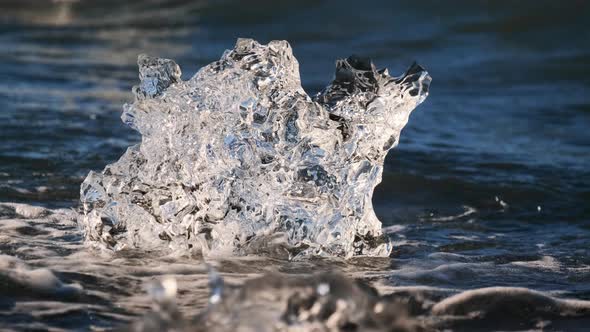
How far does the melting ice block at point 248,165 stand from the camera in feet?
10.8

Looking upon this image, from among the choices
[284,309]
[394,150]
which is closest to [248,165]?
[284,309]

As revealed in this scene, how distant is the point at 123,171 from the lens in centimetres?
337

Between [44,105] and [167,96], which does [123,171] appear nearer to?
[167,96]

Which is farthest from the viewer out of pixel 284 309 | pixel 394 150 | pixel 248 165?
pixel 394 150

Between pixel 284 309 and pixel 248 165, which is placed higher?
pixel 248 165

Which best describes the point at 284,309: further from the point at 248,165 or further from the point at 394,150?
the point at 394,150

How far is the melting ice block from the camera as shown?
3279 mm

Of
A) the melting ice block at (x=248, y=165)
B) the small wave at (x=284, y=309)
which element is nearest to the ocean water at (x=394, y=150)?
the melting ice block at (x=248, y=165)

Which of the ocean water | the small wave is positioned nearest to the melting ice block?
the ocean water

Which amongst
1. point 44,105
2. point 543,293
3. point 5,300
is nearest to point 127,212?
point 5,300

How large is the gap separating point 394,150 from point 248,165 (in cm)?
205

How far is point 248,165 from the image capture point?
3.35 metres

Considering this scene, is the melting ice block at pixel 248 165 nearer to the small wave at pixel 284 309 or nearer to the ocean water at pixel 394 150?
the ocean water at pixel 394 150

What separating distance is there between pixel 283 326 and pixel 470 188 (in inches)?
113
